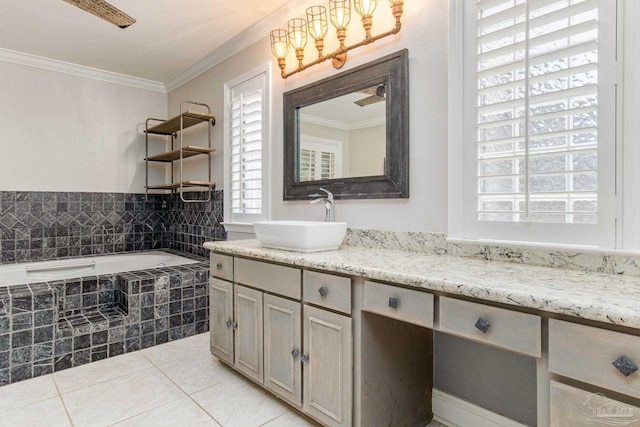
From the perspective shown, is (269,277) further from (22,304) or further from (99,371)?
(22,304)

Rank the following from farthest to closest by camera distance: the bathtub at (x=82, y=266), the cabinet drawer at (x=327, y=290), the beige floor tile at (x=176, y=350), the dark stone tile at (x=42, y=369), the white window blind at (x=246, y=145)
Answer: the bathtub at (x=82, y=266) → the white window blind at (x=246, y=145) → the beige floor tile at (x=176, y=350) → the dark stone tile at (x=42, y=369) → the cabinet drawer at (x=327, y=290)

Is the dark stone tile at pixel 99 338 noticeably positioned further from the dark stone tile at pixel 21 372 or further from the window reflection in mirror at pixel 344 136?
the window reflection in mirror at pixel 344 136

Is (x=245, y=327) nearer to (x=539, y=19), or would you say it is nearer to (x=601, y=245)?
(x=601, y=245)

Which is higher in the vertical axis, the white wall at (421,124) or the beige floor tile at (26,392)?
the white wall at (421,124)

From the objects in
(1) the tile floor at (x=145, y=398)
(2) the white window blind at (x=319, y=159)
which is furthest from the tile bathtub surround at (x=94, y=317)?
(2) the white window blind at (x=319, y=159)

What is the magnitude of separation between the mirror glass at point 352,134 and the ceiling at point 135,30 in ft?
2.53

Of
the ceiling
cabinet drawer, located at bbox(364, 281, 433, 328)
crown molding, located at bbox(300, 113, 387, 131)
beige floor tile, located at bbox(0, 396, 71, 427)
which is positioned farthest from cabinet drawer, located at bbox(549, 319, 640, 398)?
the ceiling

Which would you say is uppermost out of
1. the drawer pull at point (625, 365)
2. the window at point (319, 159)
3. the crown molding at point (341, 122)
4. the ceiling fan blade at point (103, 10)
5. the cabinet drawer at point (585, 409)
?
the ceiling fan blade at point (103, 10)

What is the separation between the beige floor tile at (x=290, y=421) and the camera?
1782 mm

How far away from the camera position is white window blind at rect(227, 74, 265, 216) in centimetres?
294

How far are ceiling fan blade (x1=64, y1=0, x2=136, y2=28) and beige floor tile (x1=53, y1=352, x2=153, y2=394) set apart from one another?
2.26 m

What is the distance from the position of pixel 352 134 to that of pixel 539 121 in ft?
3.38

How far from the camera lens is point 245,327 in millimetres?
2111

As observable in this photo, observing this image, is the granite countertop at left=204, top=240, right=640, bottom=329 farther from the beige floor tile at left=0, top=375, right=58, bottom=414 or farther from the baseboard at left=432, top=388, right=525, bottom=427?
the beige floor tile at left=0, top=375, right=58, bottom=414
